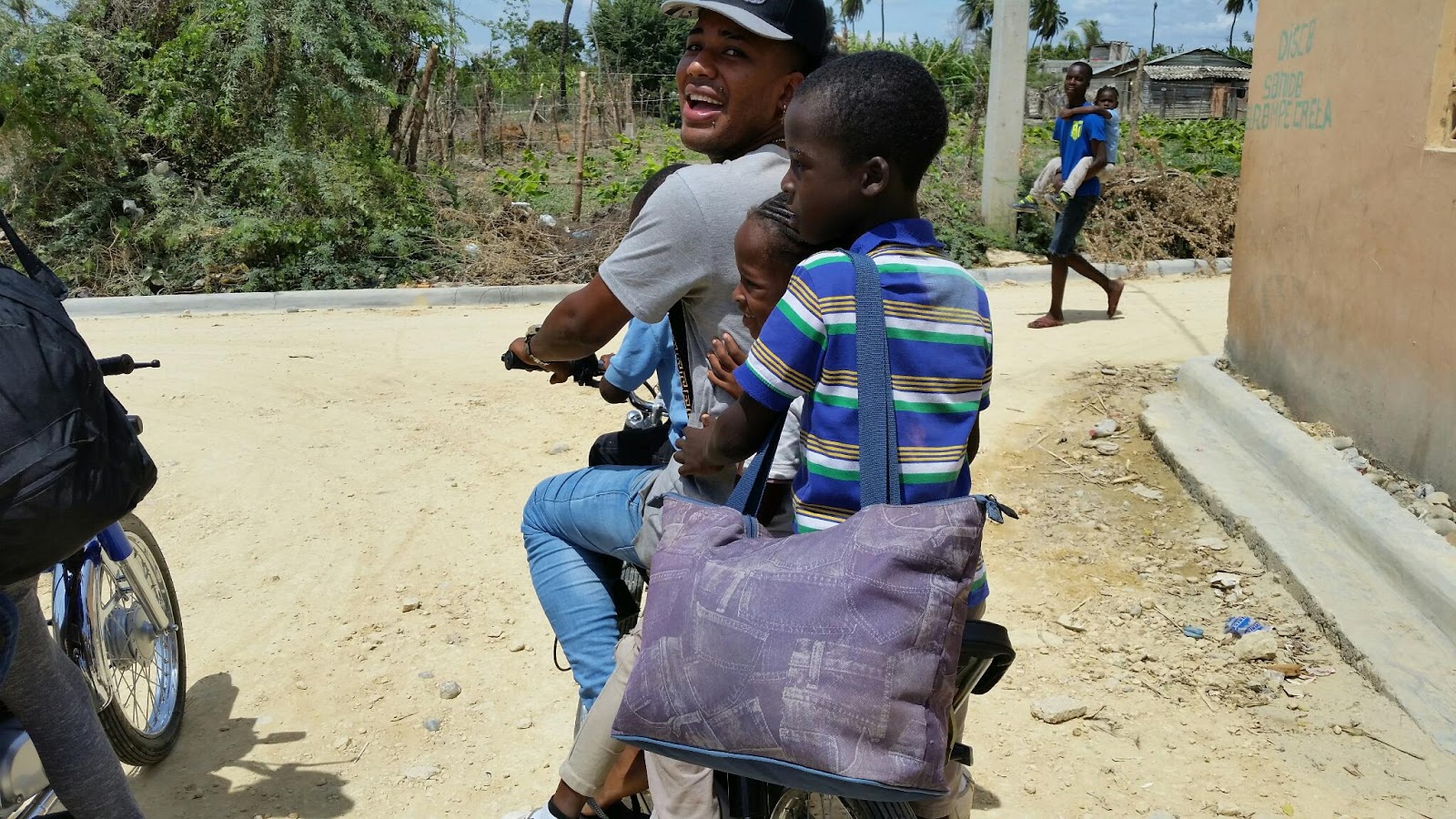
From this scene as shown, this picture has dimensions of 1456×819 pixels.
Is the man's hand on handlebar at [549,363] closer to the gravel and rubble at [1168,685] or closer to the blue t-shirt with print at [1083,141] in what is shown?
the gravel and rubble at [1168,685]

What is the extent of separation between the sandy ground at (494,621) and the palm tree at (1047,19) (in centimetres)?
6401

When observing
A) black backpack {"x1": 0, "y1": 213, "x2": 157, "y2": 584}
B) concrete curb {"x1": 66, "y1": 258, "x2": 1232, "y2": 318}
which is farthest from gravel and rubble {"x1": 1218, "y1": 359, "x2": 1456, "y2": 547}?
concrete curb {"x1": 66, "y1": 258, "x2": 1232, "y2": 318}

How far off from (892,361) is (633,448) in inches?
42.4

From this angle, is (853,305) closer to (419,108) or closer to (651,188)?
(651,188)

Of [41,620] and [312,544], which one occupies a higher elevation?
[41,620]

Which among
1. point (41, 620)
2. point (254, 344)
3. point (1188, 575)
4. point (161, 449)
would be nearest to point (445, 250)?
point (254, 344)

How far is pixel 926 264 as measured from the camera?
168 centimetres

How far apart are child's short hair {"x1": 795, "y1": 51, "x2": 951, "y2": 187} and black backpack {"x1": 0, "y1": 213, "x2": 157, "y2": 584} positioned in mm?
1313

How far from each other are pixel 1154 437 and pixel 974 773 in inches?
113

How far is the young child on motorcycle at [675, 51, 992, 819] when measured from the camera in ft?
5.40

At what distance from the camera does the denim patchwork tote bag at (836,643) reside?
58.5 inches

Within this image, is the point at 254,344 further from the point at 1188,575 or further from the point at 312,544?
the point at 1188,575

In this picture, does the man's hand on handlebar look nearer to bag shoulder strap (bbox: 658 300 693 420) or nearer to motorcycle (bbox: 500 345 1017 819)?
motorcycle (bbox: 500 345 1017 819)

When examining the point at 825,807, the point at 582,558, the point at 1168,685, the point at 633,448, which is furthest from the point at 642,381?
the point at 1168,685
